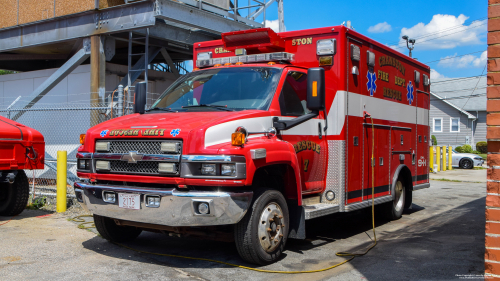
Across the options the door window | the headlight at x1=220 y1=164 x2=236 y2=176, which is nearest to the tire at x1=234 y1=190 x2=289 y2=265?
the headlight at x1=220 y1=164 x2=236 y2=176

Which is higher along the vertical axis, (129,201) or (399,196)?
(129,201)

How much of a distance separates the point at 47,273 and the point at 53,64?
59.7 feet

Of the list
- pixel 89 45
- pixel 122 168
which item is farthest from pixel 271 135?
pixel 89 45

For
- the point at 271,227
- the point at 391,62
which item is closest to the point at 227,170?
the point at 271,227

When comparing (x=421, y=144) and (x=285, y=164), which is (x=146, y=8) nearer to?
(x=421, y=144)

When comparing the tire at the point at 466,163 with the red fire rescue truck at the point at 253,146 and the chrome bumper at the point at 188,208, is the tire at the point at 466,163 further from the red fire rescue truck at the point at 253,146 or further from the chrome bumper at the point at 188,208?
the chrome bumper at the point at 188,208

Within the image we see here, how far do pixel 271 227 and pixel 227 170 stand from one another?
1.08 meters

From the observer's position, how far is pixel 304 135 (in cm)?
624

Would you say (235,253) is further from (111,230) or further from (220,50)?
(220,50)

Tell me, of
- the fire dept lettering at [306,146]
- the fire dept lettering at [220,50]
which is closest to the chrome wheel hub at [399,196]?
the fire dept lettering at [306,146]

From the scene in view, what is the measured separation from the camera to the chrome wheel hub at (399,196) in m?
8.94

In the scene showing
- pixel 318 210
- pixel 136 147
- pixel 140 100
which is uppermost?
pixel 140 100

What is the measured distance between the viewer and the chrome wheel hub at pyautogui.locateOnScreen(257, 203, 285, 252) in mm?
5371

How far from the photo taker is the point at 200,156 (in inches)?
192
